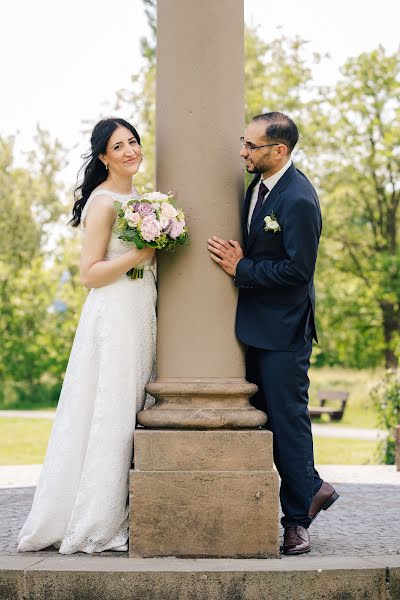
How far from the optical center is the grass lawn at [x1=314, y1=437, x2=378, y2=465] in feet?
43.5

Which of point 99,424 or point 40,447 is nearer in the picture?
point 99,424

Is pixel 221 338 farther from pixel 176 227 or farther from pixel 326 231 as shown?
pixel 326 231

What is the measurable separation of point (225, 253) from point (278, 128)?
686mm

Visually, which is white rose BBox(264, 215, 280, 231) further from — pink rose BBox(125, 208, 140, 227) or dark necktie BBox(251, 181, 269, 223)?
pink rose BBox(125, 208, 140, 227)

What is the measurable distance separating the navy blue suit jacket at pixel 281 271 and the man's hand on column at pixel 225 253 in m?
0.06

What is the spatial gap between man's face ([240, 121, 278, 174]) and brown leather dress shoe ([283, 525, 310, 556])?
1848 millimetres

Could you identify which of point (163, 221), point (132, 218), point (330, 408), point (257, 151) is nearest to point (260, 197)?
point (257, 151)

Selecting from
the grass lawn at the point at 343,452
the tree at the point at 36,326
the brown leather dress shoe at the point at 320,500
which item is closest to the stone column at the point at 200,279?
the brown leather dress shoe at the point at 320,500

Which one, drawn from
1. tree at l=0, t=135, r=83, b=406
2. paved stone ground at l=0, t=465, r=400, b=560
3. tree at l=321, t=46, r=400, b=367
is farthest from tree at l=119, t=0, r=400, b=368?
paved stone ground at l=0, t=465, r=400, b=560

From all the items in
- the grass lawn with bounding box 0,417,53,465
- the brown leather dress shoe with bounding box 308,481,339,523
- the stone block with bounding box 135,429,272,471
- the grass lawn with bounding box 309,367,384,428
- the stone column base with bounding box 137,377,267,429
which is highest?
the stone column base with bounding box 137,377,267,429

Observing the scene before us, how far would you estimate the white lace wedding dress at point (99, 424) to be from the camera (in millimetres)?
4941

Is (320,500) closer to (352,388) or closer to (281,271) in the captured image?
(281,271)

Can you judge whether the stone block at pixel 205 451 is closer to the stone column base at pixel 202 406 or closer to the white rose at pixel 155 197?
the stone column base at pixel 202 406

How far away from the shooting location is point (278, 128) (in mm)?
4891
